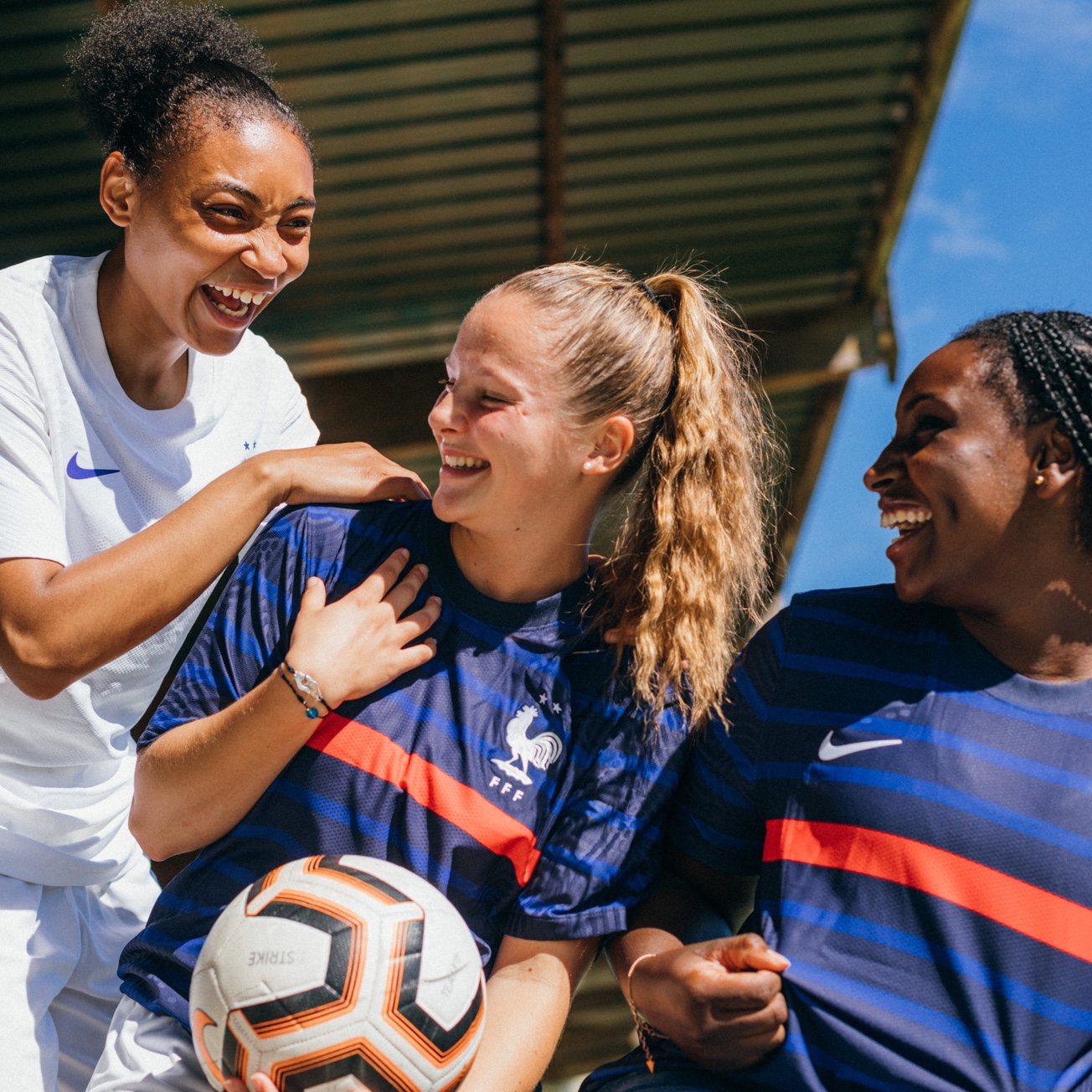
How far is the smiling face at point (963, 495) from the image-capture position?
2285 millimetres

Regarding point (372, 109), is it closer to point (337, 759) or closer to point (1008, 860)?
point (337, 759)

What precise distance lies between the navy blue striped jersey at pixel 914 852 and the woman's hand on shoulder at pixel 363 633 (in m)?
0.68

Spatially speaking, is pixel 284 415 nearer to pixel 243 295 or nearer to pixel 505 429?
pixel 243 295

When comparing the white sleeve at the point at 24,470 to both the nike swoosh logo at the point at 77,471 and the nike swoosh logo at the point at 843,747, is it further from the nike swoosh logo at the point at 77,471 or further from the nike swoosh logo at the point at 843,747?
the nike swoosh logo at the point at 843,747

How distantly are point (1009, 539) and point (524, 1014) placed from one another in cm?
132

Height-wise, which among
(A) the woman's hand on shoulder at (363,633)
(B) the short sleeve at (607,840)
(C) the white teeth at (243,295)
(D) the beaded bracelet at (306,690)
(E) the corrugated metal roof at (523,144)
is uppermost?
(E) the corrugated metal roof at (523,144)

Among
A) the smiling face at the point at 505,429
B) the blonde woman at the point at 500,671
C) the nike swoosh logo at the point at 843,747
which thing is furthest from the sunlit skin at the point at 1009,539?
the smiling face at the point at 505,429

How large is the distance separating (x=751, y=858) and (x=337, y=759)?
0.89m

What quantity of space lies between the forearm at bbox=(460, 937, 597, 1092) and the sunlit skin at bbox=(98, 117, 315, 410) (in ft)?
5.44

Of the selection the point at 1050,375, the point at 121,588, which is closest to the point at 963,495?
the point at 1050,375

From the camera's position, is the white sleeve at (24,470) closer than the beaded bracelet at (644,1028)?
No

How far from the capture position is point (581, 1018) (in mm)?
10172

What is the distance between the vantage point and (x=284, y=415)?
329 centimetres

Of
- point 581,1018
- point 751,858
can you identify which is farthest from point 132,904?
point 581,1018
